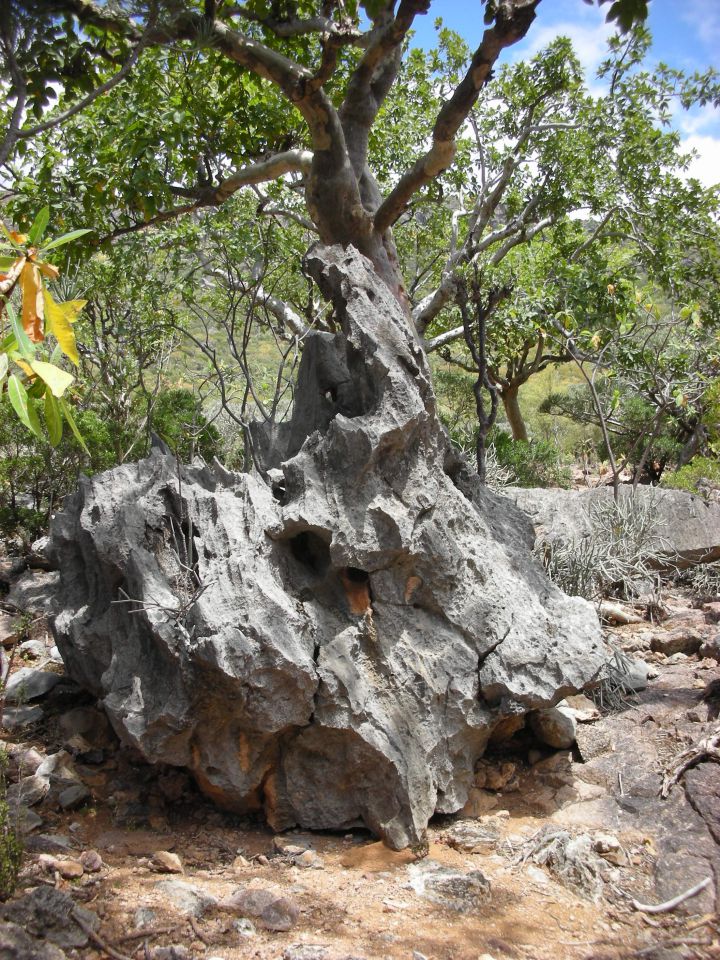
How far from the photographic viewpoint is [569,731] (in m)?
4.08

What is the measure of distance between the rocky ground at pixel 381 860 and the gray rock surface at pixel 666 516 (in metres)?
2.64

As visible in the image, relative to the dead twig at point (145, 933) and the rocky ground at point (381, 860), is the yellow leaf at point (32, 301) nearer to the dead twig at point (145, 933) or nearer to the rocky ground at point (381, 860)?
the rocky ground at point (381, 860)

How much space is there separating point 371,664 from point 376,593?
320 mm

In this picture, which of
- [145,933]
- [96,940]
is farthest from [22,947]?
[145,933]

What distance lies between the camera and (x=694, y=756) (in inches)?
151

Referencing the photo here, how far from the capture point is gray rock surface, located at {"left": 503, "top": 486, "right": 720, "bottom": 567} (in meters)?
7.02

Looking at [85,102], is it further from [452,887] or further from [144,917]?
[452,887]

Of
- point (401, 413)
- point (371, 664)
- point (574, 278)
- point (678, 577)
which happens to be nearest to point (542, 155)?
point (574, 278)

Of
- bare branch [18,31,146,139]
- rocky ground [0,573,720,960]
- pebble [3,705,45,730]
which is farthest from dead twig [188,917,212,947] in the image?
→ bare branch [18,31,146,139]

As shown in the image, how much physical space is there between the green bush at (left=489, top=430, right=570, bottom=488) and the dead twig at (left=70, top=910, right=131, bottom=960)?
321 inches

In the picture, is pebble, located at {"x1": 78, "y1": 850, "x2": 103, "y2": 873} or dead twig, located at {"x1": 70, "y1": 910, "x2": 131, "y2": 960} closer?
dead twig, located at {"x1": 70, "y1": 910, "x2": 131, "y2": 960}

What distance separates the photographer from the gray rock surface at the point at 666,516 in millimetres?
7023

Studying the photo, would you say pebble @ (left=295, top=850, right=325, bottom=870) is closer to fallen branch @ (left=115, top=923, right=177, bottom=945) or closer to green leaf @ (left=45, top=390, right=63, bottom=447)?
fallen branch @ (left=115, top=923, right=177, bottom=945)

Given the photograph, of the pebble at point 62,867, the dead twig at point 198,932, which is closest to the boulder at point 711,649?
the dead twig at point 198,932
